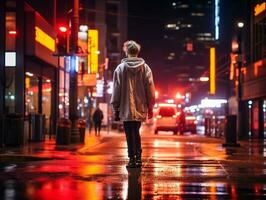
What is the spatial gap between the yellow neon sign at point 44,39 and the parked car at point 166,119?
16403mm

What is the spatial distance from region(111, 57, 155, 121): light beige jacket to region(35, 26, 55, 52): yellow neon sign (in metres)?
17.0

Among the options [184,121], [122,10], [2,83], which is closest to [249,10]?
[184,121]

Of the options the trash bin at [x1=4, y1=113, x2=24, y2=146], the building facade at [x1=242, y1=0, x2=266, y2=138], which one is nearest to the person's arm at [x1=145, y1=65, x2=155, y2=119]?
the trash bin at [x1=4, y1=113, x2=24, y2=146]

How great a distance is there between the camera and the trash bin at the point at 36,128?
25516mm

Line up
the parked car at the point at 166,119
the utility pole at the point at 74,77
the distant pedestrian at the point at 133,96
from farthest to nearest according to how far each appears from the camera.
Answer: the parked car at the point at 166,119
the utility pole at the point at 74,77
the distant pedestrian at the point at 133,96

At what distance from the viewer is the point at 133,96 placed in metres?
10.4

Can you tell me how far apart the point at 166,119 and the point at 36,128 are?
21757 millimetres

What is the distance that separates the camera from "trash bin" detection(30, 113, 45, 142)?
25516mm

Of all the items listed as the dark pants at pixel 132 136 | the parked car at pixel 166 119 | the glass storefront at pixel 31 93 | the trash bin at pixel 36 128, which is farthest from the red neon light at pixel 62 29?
the parked car at pixel 166 119

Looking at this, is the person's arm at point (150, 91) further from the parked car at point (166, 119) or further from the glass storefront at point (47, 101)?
the parked car at point (166, 119)

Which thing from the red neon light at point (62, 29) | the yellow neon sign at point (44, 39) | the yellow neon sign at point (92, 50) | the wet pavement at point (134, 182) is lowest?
the wet pavement at point (134, 182)

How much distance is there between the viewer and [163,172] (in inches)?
392

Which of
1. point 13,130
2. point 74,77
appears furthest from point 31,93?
point 13,130

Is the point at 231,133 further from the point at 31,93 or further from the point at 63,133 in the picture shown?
the point at 31,93
